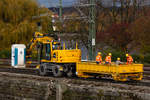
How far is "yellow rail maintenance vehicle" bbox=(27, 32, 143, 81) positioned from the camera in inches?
688

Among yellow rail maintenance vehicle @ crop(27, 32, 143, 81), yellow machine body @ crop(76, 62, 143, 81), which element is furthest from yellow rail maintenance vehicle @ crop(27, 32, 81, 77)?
yellow machine body @ crop(76, 62, 143, 81)

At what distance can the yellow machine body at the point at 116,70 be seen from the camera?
679 inches

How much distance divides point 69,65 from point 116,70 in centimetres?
470

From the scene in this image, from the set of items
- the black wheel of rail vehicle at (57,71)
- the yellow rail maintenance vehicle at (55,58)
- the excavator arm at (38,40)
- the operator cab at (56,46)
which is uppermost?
the excavator arm at (38,40)

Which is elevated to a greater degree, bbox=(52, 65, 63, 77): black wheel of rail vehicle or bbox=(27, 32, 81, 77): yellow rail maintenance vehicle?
bbox=(27, 32, 81, 77): yellow rail maintenance vehicle

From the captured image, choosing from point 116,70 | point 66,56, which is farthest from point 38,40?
point 116,70

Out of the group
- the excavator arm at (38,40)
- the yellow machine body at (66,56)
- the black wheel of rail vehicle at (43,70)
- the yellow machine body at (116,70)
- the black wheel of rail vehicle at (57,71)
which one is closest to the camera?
the yellow machine body at (116,70)

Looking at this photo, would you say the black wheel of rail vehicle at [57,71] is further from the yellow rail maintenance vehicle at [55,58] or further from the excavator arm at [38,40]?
the excavator arm at [38,40]

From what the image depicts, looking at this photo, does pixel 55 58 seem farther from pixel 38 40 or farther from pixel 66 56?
pixel 38 40

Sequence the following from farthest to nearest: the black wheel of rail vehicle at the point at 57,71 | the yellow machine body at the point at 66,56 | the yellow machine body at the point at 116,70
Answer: the yellow machine body at the point at 66,56 → the black wheel of rail vehicle at the point at 57,71 → the yellow machine body at the point at 116,70

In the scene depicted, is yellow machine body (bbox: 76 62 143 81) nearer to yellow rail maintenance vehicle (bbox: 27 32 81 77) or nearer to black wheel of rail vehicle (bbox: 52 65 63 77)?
yellow rail maintenance vehicle (bbox: 27 32 81 77)

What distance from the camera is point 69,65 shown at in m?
20.9

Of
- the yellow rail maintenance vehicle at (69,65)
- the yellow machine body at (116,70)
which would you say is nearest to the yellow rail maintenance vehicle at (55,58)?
the yellow rail maintenance vehicle at (69,65)

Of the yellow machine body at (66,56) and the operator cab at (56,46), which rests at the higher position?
the operator cab at (56,46)
